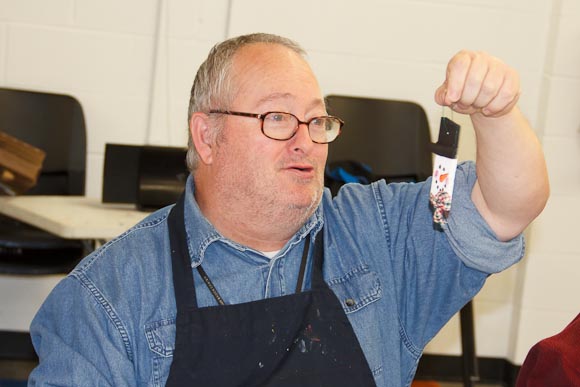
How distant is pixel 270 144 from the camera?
5.62 feet

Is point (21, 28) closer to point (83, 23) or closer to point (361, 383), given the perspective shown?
point (83, 23)

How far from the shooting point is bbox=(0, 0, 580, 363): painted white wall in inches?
142

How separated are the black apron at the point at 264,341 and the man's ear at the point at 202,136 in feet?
0.77

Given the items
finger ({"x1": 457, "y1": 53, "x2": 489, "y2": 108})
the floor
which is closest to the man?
finger ({"x1": 457, "y1": 53, "x2": 489, "y2": 108})

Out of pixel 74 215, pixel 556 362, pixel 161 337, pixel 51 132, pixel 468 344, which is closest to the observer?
pixel 556 362

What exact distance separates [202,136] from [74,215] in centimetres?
103

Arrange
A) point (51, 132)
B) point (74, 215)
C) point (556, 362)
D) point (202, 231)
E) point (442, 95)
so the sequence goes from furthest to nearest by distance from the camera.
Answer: point (51, 132), point (74, 215), point (202, 231), point (442, 95), point (556, 362)

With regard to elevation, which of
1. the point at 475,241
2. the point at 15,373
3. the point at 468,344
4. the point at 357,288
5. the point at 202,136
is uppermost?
the point at 202,136

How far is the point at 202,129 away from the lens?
1.83m

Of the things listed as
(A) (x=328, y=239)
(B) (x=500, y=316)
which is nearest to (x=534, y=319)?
(B) (x=500, y=316)

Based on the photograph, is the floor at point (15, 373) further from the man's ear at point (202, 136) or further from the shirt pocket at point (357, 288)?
the shirt pocket at point (357, 288)

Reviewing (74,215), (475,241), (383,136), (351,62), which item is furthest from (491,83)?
(351,62)

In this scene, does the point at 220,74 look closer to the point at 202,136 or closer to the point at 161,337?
the point at 202,136

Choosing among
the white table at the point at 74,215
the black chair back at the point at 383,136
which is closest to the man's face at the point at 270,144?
the white table at the point at 74,215
